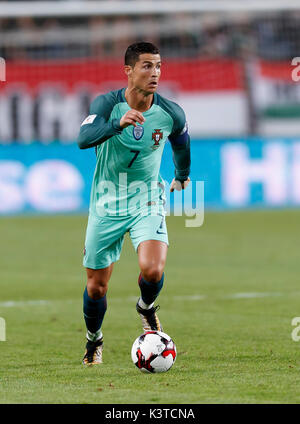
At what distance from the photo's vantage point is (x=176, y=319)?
927 cm

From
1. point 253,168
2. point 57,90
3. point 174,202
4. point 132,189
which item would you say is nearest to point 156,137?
point 132,189

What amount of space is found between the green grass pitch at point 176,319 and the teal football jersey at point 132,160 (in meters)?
1.17

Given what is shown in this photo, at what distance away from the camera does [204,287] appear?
1152 cm

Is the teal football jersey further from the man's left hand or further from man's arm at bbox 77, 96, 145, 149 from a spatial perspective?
the man's left hand

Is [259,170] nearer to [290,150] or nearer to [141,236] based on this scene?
[290,150]

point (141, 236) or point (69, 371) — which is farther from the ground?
point (141, 236)

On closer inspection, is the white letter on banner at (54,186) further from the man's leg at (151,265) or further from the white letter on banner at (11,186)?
the man's leg at (151,265)

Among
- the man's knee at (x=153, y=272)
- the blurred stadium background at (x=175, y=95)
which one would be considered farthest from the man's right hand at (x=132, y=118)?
the blurred stadium background at (x=175, y=95)

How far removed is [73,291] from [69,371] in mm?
4672

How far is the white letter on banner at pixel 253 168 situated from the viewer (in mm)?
20703

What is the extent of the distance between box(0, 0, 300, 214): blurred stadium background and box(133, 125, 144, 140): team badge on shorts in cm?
1275

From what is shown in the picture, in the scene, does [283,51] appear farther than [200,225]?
Yes

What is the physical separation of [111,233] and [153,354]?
3.66 feet
